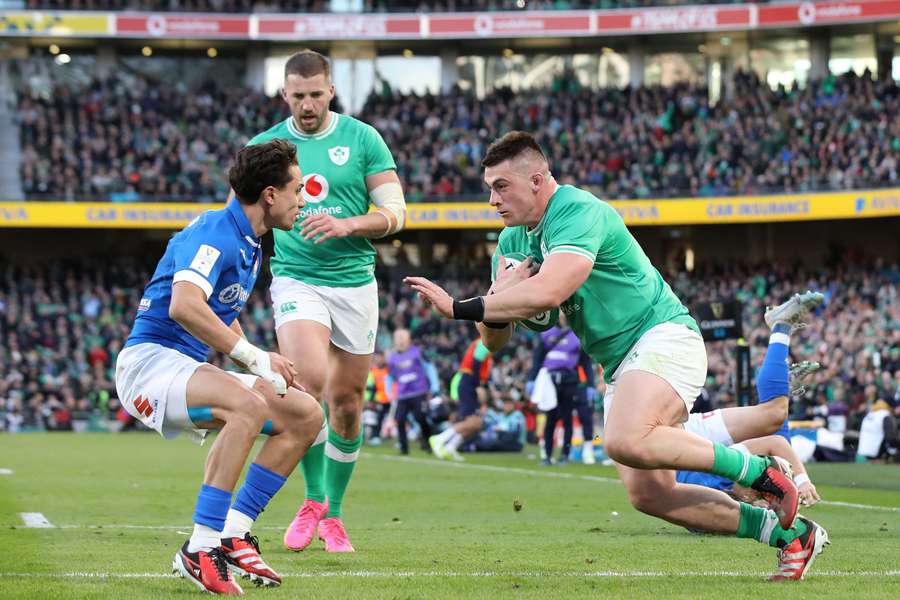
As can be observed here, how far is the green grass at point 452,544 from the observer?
603cm

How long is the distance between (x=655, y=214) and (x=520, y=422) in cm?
1435

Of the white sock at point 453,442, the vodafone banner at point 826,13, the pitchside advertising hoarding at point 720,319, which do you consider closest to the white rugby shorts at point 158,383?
the pitchside advertising hoarding at point 720,319

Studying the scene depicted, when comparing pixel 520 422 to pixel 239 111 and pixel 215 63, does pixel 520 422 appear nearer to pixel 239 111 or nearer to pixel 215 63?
pixel 239 111

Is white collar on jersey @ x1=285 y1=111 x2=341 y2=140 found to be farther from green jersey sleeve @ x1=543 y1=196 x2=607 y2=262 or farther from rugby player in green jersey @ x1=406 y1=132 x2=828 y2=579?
Answer: green jersey sleeve @ x1=543 y1=196 x2=607 y2=262

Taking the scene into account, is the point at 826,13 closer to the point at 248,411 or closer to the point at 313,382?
the point at 313,382

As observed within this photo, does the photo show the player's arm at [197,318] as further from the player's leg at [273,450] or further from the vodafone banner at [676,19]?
the vodafone banner at [676,19]

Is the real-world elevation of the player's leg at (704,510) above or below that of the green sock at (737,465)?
below

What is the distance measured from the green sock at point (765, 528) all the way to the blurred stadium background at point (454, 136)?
82.9ft

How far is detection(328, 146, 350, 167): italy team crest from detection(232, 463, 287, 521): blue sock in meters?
2.36

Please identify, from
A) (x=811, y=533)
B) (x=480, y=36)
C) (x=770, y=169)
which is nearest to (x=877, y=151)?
(x=770, y=169)

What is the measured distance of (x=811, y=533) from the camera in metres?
6.38

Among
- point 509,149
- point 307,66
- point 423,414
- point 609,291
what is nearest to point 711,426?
point 609,291

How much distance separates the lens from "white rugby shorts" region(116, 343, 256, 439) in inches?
243

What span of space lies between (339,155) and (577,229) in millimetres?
2432
